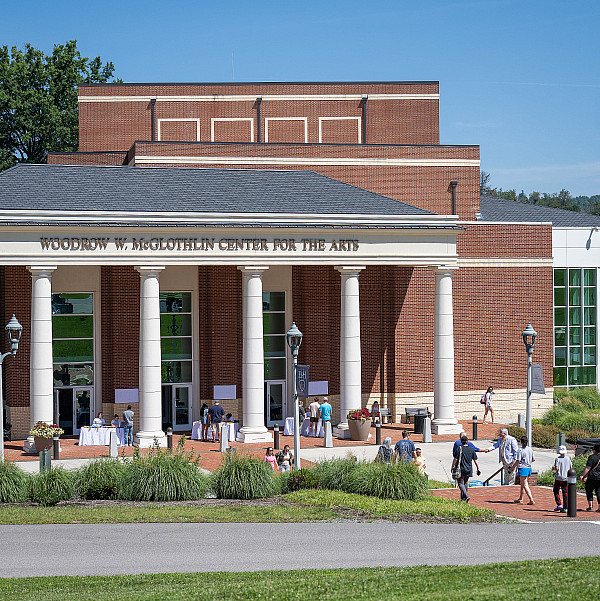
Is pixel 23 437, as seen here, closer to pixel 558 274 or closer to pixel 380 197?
pixel 380 197

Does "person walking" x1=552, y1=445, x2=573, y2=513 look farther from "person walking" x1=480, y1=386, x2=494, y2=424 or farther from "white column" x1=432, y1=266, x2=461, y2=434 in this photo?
"person walking" x1=480, y1=386, x2=494, y2=424

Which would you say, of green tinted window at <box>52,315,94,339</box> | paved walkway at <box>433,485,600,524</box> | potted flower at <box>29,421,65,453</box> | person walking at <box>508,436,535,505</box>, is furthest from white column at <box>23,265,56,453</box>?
person walking at <box>508,436,535,505</box>

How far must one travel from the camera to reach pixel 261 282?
40.0 meters

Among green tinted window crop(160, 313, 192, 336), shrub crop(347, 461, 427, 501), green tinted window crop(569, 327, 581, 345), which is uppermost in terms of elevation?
green tinted window crop(160, 313, 192, 336)

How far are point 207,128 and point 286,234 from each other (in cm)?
1625

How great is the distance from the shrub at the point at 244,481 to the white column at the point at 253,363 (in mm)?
12291

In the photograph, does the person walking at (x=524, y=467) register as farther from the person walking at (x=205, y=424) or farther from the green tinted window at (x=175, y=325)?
the green tinted window at (x=175, y=325)

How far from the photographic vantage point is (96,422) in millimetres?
37938

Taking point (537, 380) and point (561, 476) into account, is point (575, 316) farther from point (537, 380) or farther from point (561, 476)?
point (561, 476)

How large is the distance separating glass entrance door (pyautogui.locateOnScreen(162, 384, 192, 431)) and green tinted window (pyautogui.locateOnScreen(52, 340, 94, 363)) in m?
3.45

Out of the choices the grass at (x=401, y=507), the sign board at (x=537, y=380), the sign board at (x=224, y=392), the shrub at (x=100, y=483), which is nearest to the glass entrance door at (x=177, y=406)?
the sign board at (x=224, y=392)

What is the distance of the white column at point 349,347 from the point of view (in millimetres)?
39625

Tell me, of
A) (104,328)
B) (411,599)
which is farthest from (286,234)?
(411,599)

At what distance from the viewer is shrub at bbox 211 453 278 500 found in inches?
995
